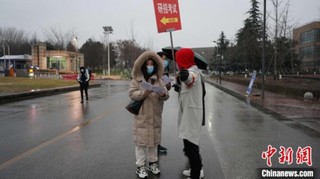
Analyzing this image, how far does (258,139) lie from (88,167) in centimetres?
425

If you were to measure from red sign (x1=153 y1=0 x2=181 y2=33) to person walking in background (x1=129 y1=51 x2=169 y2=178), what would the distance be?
1.77 metres

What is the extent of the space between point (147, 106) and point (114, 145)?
95.9 inches

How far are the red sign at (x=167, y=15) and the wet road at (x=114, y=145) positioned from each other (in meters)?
2.45

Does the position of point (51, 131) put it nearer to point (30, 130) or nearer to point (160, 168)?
point (30, 130)

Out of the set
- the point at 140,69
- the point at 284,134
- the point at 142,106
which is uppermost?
the point at 140,69

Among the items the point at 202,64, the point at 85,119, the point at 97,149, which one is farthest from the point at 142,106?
the point at 85,119

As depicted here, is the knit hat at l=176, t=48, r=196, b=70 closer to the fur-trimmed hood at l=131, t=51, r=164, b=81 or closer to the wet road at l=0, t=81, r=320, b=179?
the fur-trimmed hood at l=131, t=51, r=164, b=81

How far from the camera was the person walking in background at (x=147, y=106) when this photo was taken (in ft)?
16.8

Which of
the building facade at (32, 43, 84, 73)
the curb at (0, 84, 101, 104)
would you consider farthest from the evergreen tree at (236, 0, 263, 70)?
the curb at (0, 84, 101, 104)

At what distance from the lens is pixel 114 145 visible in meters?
7.27

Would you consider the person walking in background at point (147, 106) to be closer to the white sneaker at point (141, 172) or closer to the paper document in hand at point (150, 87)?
the white sneaker at point (141, 172)

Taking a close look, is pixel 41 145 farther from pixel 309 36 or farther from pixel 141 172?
pixel 309 36

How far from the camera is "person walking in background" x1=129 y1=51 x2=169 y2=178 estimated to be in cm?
513

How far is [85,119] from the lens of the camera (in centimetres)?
1105
